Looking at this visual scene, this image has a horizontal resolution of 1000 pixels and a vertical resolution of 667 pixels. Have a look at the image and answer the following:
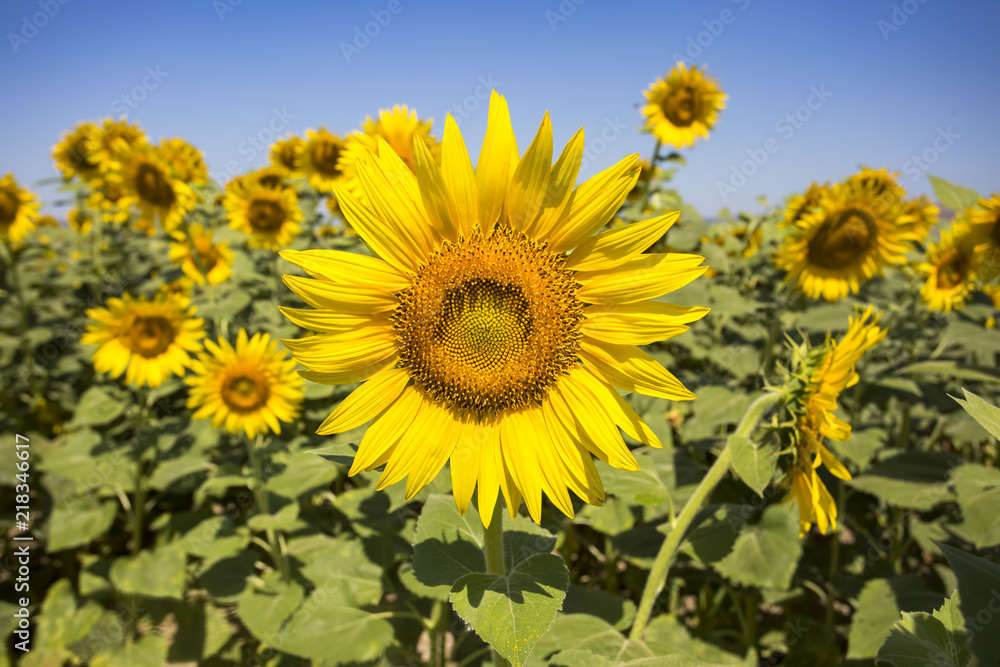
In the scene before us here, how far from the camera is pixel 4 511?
5016 mm

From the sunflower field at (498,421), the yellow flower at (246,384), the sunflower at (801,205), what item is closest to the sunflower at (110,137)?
the sunflower field at (498,421)

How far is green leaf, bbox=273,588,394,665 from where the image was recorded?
261cm

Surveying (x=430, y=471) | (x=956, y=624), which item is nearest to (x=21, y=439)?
(x=430, y=471)

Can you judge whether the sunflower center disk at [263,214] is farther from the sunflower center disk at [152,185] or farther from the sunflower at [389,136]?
the sunflower at [389,136]

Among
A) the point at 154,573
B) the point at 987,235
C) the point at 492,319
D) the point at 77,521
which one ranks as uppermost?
the point at 987,235

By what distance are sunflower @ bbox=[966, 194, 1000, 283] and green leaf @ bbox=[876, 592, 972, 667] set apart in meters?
3.30

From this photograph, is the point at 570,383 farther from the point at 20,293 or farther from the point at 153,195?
the point at 20,293

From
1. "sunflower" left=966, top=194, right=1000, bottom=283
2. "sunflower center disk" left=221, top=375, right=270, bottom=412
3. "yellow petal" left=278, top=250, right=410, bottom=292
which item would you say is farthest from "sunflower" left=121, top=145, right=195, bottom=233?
"sunflower" left=966, top=194, right=1000, bottom=283

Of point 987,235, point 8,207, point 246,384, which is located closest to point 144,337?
point 246,384

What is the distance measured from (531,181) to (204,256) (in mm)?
5112

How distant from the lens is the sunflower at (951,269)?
3.88 meters

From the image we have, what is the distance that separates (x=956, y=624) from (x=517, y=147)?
1.64m

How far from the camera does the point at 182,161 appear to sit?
501cm

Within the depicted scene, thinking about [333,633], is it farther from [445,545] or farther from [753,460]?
[753,460]
